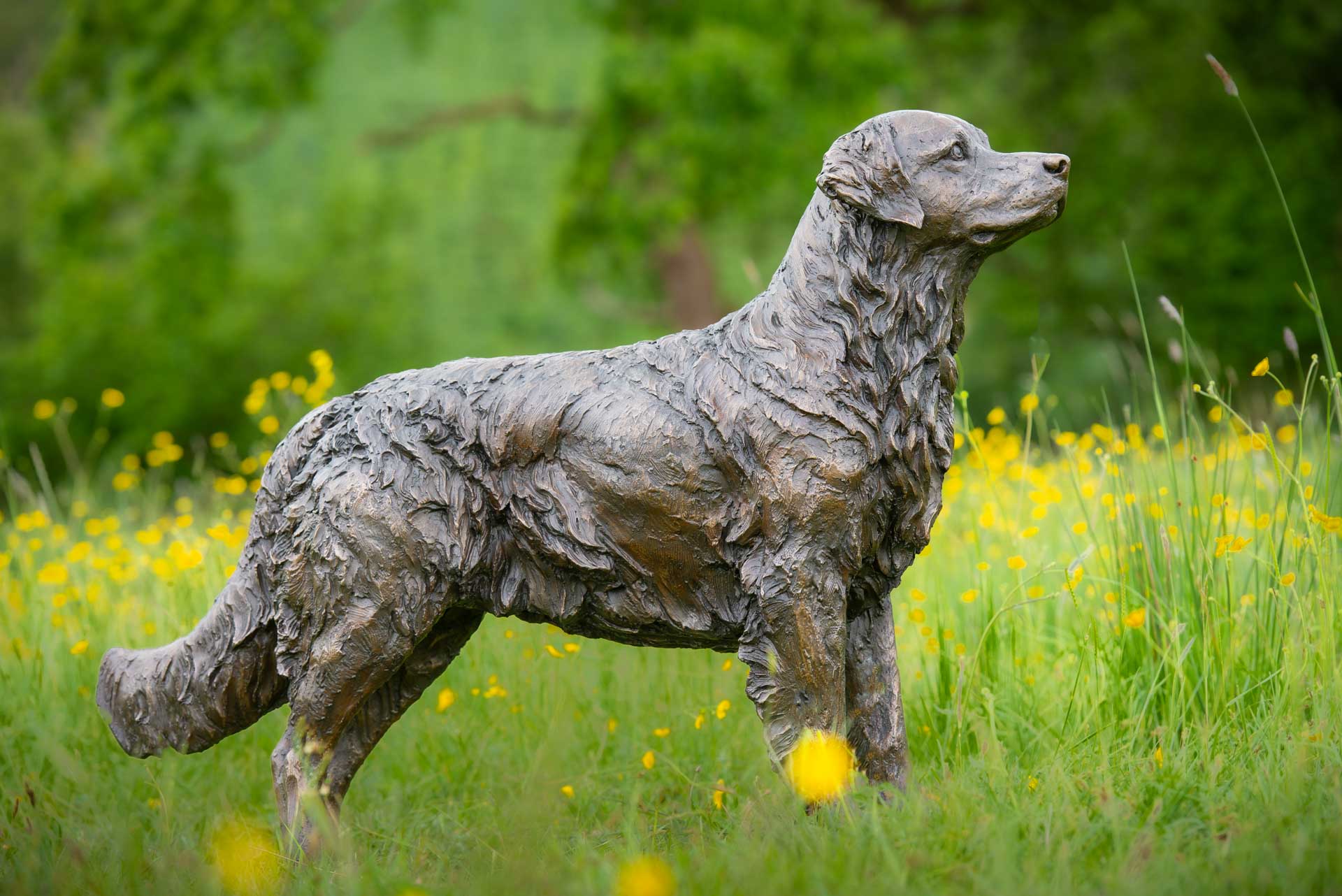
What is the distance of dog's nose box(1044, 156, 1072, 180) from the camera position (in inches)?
122

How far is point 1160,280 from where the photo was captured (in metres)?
15.1

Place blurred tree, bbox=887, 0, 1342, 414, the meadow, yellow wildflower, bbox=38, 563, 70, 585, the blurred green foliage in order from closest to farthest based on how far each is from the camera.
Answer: the meadow < yellow wildflower, bbox=38, 563, 70, 585 < the blurred green foliage < blurred tree, bbox=887, 0, 1342, 414

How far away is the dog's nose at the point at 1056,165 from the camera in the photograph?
311cm

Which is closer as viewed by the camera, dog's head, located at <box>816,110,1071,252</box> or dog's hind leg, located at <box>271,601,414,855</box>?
dog's head, located at <box>816,110,1071,252</box>

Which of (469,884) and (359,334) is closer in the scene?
(469,884)

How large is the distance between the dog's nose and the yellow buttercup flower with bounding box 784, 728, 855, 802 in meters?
1.54

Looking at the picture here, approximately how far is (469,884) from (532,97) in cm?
1467

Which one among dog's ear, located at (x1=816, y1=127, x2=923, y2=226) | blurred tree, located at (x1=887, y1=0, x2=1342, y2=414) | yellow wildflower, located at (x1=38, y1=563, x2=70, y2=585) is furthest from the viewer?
blurred tree, located at (x1=887, y1=0, x2=1342, y2=414)

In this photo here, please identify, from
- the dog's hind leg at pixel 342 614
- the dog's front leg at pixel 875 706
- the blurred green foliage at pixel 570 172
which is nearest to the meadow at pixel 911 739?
the dog's front leg at pixel 875 706

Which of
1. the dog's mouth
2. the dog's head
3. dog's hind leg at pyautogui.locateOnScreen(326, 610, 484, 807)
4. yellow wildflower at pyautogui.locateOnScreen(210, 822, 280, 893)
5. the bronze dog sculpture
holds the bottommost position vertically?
yellow wildflower at pyautogui.locateOnScreen(210, 822, 280, 893)

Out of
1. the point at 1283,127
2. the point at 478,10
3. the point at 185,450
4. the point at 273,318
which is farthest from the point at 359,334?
the point at 1283,127

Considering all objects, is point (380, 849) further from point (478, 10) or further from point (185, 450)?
point (478, 10)

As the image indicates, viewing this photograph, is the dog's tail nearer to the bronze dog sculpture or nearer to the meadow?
the bronze dog sculpture

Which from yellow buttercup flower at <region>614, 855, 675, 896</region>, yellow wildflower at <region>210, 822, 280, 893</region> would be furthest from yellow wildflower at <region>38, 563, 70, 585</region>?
yellow buttercup flower at <region>614, 855, 675, 896</region>
